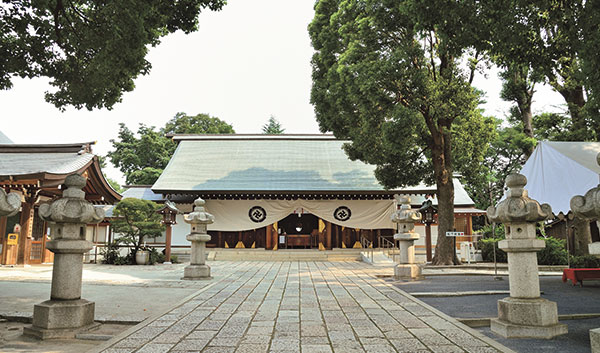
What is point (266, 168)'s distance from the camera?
2027 centimetres

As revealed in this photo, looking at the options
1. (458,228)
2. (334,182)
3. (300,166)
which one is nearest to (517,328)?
(334,182)

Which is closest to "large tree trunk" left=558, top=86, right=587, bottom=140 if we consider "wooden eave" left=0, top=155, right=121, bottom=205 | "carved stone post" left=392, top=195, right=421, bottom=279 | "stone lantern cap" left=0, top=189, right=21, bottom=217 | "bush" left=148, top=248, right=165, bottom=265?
"carved stone post" left=392, top=195, right=421, bottom=279

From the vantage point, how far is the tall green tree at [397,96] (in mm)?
11047

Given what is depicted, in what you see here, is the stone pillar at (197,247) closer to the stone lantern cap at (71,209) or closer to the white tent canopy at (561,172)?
the stone lantern cap at (71,209)

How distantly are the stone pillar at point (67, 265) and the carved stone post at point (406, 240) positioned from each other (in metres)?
6.73

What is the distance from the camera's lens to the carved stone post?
9.13 metres

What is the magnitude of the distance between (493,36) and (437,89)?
4256mm

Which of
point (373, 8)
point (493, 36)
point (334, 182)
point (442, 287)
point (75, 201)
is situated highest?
point (373, 8)

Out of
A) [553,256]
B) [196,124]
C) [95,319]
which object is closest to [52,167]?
[95,319]

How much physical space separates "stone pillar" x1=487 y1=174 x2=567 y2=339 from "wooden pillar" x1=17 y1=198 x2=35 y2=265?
13.9 metres

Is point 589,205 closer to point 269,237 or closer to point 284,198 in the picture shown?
point 284,198

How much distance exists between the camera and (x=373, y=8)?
11016 millimetres

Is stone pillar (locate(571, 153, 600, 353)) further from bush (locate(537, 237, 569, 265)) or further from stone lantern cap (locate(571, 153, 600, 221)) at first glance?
bush (locate(537, 237, 569, 265))

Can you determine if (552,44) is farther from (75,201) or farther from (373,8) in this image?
(75,201)
